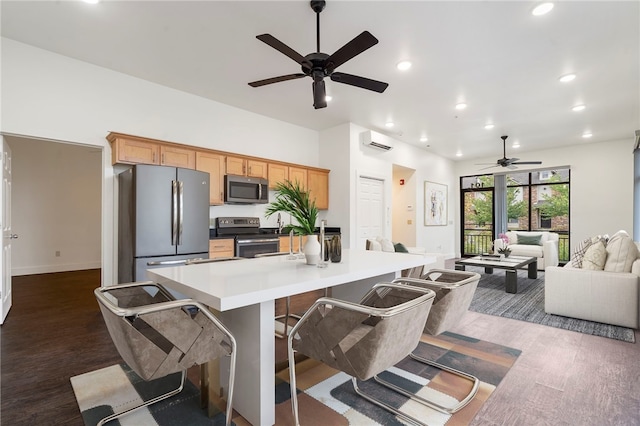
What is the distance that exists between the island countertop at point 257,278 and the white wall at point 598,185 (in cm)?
703

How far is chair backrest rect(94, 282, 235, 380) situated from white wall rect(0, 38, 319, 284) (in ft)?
9.34

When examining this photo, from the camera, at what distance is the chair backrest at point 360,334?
4.17 feet

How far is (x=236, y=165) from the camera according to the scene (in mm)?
4559

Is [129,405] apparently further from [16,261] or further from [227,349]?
[16,261]

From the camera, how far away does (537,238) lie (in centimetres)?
669

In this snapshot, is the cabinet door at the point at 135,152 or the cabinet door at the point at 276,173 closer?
the cabinet door at the point at 135,152

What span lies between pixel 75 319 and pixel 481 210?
30.3ft

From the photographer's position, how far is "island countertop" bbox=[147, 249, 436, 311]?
134 centimetres

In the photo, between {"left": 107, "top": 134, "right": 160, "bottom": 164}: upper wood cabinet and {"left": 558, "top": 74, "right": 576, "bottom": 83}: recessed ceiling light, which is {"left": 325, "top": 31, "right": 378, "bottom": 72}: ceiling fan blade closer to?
{"left": 107, "top": 134, "right": 160, "bottom": 164}: upper wood cabinet

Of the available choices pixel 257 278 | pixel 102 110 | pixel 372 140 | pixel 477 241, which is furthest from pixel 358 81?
pixel 477 241

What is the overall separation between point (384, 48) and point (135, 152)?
2.97 m

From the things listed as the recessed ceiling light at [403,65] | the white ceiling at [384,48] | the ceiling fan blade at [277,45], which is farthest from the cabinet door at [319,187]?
the ceiling fan blade at [277,45]

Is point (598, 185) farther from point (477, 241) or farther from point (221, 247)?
point (221, 247)

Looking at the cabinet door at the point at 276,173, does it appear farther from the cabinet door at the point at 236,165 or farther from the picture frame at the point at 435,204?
the picture frame at the point at 435,204
